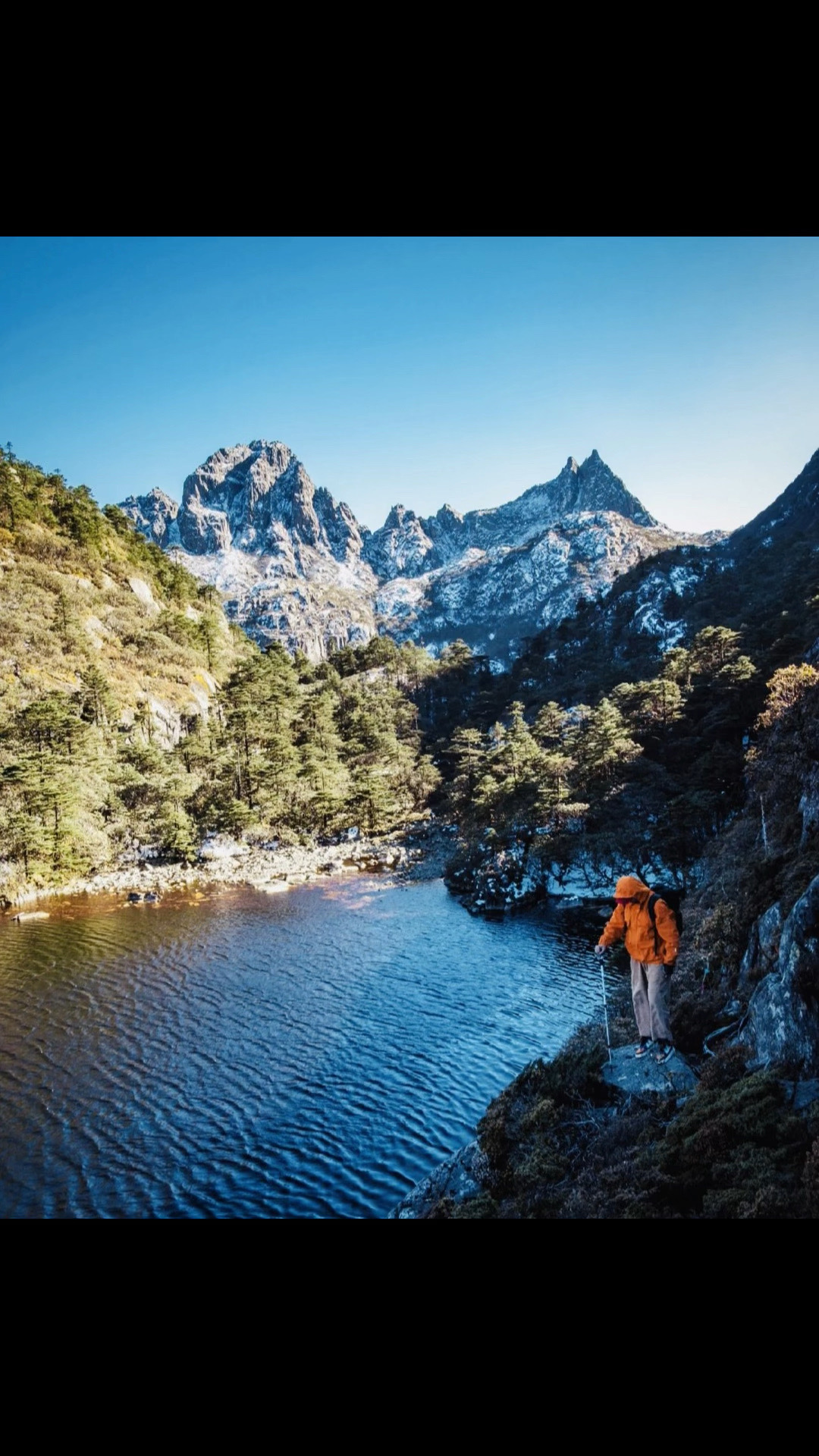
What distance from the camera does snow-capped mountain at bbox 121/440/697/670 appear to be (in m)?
93.2

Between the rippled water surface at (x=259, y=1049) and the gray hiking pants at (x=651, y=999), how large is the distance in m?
3.47

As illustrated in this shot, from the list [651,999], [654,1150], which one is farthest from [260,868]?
[654,1150]

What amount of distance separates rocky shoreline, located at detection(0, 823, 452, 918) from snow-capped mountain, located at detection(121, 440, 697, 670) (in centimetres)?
6348

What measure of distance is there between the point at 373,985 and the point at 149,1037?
407 centimetres

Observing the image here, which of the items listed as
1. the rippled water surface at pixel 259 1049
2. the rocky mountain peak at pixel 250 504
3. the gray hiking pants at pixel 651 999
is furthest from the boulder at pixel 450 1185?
the rocky mountain peak at pixel 250 504

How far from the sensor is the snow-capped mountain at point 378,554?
3671 inches

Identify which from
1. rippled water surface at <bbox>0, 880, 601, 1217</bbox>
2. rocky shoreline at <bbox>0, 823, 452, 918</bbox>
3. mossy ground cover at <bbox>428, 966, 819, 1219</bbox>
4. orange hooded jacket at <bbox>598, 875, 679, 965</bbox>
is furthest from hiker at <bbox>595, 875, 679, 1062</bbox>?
rocky shoreline at <bbox>0, 823, 452, 918</bbox>

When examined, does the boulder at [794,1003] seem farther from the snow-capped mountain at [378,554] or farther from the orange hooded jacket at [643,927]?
the snow-capped mountain at [378,554]

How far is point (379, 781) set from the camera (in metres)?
29.6

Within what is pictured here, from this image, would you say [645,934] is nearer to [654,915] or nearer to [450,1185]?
[654,915]

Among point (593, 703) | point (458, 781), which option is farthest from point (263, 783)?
point (593, 703)

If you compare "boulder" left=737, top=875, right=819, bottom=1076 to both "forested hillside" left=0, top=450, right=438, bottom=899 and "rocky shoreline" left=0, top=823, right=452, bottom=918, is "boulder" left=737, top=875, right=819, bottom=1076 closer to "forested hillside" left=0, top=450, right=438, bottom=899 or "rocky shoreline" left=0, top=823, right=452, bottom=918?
"rocky shoreline" left=0, top=823, right=452, bottom=918

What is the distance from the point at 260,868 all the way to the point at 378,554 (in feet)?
407

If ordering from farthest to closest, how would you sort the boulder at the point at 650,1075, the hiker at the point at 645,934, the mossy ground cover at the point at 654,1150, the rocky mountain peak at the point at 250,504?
the rocky mountain peak at the point at 250,504 → the boulder at the point at 650,1075 → the hiker at the point at 645,934 → the mossy ground cover at the point at 654,1150
